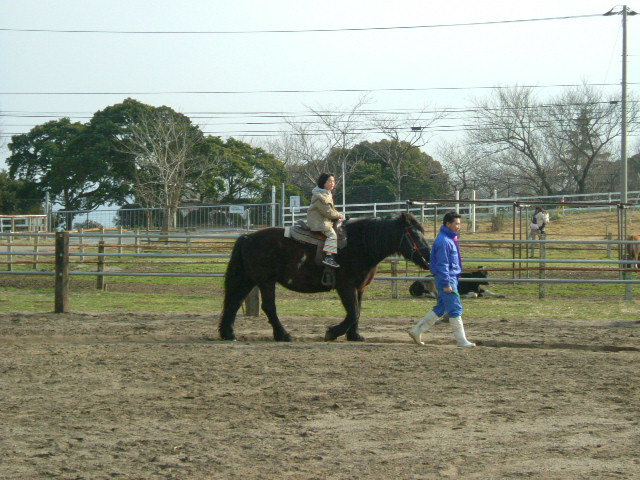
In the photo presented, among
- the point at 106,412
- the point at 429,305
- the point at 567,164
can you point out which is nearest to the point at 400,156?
the point at 567,164

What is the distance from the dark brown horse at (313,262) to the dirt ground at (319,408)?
388mm

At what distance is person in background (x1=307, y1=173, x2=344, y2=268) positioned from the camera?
29.6 feet

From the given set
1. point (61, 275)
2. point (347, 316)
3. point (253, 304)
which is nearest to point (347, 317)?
point (347, 316)

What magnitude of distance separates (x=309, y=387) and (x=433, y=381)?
3.54ft

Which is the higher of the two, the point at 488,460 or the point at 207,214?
the point at 207,214

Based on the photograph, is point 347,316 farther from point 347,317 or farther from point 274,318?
point 274,318

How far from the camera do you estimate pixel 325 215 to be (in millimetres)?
9070

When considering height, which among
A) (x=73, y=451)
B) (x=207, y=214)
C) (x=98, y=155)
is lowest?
(x=73, y=451)

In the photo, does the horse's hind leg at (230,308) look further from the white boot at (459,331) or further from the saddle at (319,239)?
the white boot at (459,331)

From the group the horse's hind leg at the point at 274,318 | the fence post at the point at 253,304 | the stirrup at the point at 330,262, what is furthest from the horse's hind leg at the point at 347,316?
the fence post at the point at 253,304

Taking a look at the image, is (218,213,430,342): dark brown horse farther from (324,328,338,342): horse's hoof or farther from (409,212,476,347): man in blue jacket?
(409,212,476,347): man in blue jacket

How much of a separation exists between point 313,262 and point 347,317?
2.57 feet

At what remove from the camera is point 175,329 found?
1053cm

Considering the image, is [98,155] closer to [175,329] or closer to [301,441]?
[175,329]
